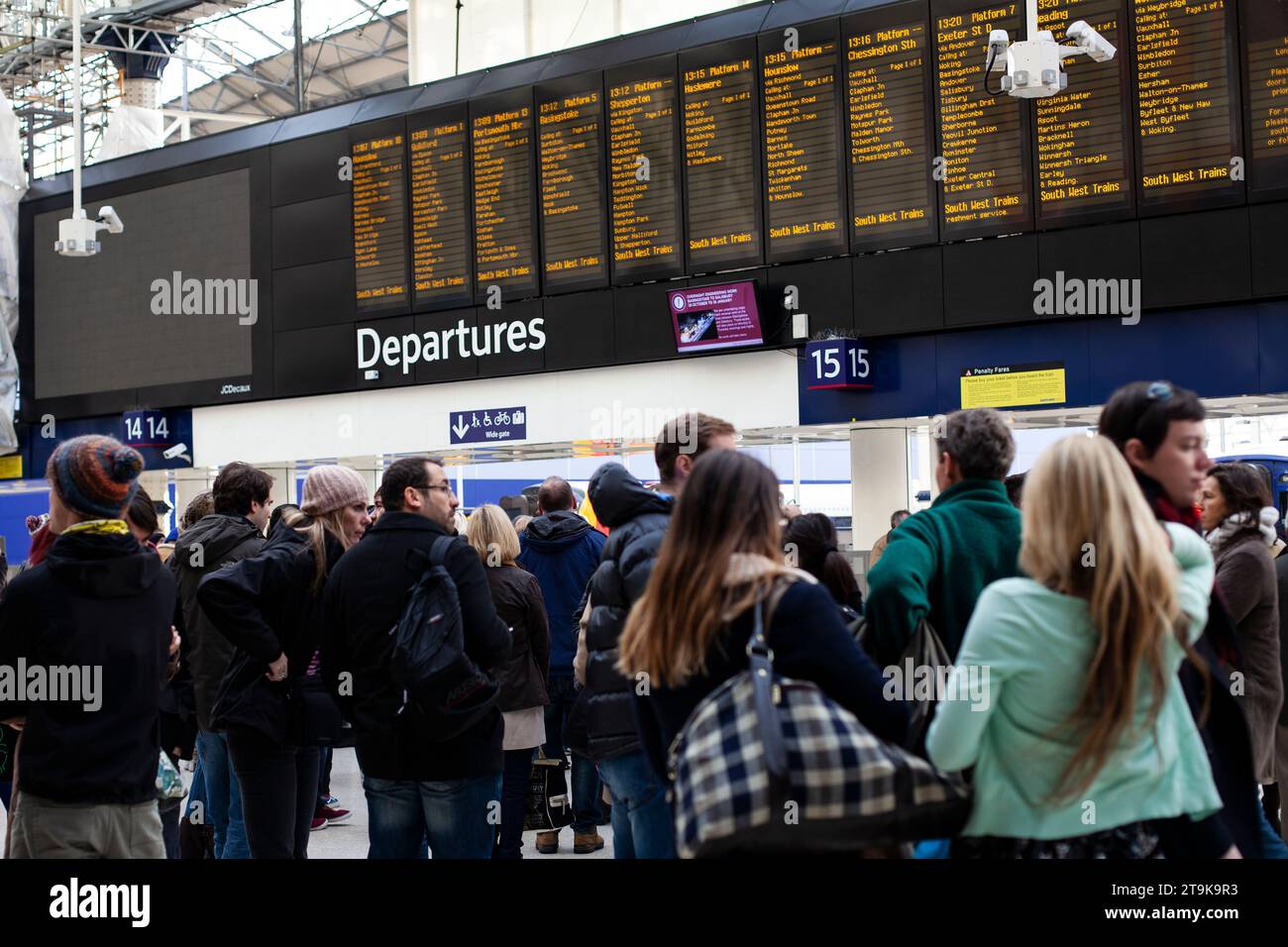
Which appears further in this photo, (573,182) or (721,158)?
(573,182)

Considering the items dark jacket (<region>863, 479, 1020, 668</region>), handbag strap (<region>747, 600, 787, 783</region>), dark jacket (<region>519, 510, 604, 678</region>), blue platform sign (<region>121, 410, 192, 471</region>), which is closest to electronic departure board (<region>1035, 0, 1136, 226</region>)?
dark jacket (<region>519, 510, 604, 678</region>)

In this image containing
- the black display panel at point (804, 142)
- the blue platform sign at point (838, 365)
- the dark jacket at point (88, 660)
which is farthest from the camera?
the blue platform sign at point (838, 365)

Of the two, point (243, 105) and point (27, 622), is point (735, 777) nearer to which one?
point (27, 622)

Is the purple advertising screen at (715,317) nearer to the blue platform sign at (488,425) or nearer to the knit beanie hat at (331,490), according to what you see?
the blue platform sign at (488,425)

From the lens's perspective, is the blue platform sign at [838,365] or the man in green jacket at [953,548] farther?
the blue platform sign at [838,365]

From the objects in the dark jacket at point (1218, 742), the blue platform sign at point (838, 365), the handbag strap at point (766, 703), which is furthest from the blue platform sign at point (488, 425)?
the handbag strap at point (766, 703)

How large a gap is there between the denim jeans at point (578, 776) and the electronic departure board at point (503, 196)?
5.01m

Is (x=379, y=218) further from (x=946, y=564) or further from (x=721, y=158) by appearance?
(x=946, y=564)

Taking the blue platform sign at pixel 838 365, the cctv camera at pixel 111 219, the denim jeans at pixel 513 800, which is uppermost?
the cctv camera at pixel 111 219

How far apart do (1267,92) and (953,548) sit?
5798 millimetres

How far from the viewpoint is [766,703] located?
2436 mm

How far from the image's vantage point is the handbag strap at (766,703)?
240 cm

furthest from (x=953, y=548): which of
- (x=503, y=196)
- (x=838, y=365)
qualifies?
(x=503, y=196)
